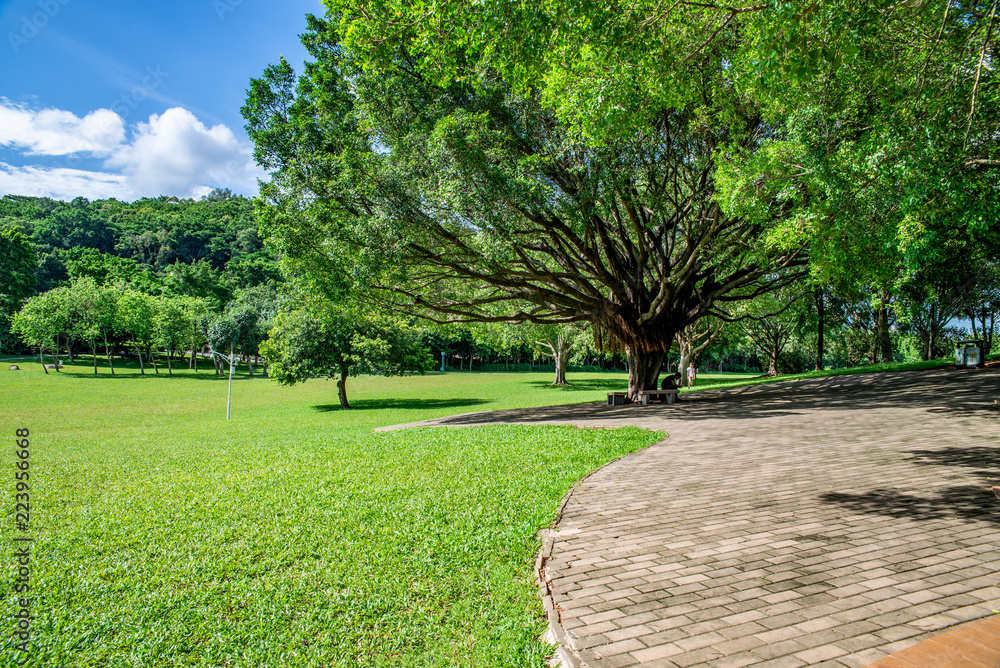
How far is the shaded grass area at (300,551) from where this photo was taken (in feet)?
10.7

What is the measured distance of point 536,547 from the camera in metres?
4.59

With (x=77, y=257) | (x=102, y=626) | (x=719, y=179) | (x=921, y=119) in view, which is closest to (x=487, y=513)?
(x=102, y=626)

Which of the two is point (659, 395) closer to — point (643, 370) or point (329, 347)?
point (643, 370)

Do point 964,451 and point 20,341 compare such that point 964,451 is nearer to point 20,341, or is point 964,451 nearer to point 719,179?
point 719,179

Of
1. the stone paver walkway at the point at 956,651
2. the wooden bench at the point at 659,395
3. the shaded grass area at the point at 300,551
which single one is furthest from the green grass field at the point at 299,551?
the wooden bench at the point at 659,395

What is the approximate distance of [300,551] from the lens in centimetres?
467

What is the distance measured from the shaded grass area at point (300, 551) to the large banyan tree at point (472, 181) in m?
5.36

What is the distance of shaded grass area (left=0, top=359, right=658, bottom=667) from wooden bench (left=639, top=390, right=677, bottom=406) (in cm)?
725

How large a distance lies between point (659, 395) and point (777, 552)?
14.1m

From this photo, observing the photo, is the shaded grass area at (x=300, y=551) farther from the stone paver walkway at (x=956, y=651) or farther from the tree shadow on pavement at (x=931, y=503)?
the tree shadow on pavement at (x=931, y=503)

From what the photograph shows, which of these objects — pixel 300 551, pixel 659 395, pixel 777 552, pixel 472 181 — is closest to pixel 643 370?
pixel 659 395

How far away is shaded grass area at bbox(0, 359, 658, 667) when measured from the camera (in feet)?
10.7

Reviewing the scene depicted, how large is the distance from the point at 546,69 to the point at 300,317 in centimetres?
2087

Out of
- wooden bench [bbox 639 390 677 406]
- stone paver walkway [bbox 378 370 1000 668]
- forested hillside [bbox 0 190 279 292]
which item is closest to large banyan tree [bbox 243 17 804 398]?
wooden bench [bbox 639 390 677 406]
